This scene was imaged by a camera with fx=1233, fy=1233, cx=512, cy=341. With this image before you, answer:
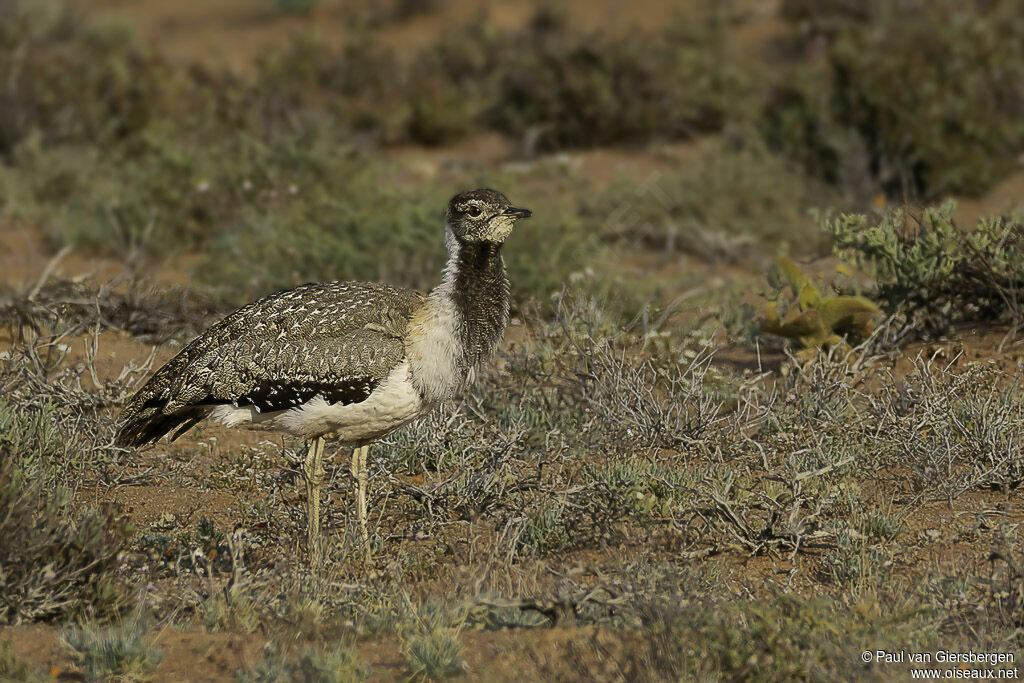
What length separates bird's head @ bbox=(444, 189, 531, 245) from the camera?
5.85 metres

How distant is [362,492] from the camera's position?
594 centimetres

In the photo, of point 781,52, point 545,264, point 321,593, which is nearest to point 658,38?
point 781,52

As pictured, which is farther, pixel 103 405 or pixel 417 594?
pixel 103 405

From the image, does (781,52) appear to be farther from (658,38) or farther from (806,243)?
(806,243)

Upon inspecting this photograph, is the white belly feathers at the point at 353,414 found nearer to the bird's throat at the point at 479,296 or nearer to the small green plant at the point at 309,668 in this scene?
the bird's throat at the point at 479,296

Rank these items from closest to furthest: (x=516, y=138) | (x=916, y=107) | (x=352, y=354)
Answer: (x=352, y=354) < (x=916, y=107) < (x=516, y=138)

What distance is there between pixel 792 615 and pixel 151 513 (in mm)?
3575

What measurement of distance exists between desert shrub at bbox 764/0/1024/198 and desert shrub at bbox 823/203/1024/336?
430 cm

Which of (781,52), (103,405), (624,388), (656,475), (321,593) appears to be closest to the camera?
(321,593)

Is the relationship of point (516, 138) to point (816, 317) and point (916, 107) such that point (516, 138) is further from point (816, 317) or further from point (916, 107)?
point (816, 317)

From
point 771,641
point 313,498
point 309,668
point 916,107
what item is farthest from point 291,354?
point 916,107

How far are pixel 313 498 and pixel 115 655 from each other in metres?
1.65

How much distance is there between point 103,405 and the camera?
7402 mm

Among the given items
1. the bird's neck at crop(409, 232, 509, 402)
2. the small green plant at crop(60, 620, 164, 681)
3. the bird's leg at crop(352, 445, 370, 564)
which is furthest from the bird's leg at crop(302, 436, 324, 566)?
the small green plant at crop(60, 620, 164, 681)
